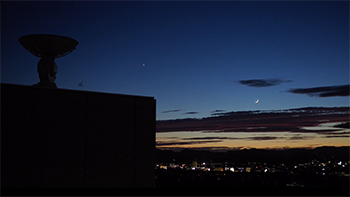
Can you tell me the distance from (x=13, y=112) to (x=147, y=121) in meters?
9.13

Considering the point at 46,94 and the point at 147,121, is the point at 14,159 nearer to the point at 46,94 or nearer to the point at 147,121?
the point at 46,94

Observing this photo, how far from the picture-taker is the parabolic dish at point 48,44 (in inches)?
1201

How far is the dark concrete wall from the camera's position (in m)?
21.8

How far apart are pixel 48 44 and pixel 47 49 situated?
0.67 meters

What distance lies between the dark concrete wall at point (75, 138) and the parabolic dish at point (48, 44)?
857cm

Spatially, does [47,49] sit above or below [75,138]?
above

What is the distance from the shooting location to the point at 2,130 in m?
21.5

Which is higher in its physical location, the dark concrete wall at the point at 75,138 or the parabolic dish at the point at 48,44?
the parabolic dish at the point at 48,44

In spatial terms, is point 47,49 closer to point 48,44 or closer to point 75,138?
point 48,44

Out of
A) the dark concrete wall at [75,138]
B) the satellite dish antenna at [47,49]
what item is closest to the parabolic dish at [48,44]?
the satellite dish antenna at [47,49]

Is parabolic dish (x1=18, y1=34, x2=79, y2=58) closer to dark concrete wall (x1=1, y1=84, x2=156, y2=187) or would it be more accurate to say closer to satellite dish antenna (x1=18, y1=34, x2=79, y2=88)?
satellite dish antenna (x1=18, y1=34, x2=79, y2=88)

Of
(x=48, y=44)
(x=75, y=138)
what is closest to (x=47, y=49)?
(x=48, y=44)

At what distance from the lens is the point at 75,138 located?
2367 centimetres

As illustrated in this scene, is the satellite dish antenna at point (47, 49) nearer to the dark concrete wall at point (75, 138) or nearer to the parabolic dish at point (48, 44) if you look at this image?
the parabolic dish at point (48, 44)
